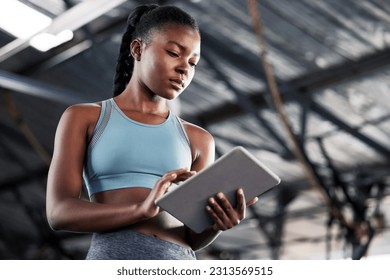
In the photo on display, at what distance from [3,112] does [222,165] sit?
5789 millimetres

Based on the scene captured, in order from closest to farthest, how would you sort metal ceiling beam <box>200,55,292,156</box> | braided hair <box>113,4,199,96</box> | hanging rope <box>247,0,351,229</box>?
1. braided hair <box>113,4,199,96</box>
2. hanging rope <box>247,0,351,229</box>
3. metal ceiling beam <box>200,55,292,156</box>

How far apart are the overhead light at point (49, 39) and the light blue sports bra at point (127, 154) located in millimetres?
3920

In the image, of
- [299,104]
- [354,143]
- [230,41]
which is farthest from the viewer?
[354,143]

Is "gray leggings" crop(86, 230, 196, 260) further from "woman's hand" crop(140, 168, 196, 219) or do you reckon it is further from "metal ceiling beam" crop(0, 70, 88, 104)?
"metal ceiling beam" crop(0, 70, 88, 104)

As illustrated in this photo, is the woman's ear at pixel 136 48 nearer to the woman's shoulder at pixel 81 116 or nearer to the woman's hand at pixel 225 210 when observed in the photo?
the woman's shoulder at pixel 81 116

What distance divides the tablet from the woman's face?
0.47ft

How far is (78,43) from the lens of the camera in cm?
504

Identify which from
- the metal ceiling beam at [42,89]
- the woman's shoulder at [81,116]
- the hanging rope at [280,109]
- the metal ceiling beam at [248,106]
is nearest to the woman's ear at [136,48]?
the woman's shoulder at [81,116]

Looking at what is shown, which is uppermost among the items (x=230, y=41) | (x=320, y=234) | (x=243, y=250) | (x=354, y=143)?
(x=230, y=41)

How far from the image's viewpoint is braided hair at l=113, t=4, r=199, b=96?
0.97 metres

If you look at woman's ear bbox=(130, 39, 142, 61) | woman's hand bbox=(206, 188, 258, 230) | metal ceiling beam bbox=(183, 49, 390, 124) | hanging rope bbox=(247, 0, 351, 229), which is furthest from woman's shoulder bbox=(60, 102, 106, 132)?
metal ceiling beam bbox=(183, 49, 390, 124)

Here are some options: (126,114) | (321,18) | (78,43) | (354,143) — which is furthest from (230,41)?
(126,114)

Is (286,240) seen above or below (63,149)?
below

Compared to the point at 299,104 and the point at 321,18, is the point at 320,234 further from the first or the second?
the point at 321,18
